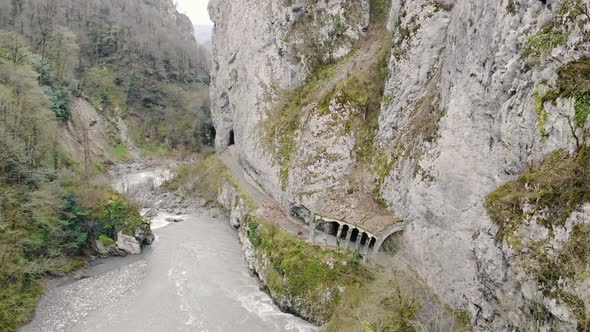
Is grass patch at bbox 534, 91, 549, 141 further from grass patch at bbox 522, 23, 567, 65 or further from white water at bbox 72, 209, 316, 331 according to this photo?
white water at bbox 72, 209, 316, 331

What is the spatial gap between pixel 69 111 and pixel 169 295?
37.5 m

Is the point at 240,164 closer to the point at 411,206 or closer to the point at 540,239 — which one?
the point at 411,206

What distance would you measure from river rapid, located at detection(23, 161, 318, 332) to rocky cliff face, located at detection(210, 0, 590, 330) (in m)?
8.12

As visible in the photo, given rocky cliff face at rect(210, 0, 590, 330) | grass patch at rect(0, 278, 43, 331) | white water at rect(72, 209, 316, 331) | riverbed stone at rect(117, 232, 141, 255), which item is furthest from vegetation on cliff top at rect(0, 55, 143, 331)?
rocky cliff face at rect(210, 0, 590, 330)

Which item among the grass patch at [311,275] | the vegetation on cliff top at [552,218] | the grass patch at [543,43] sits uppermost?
the grass patch at [543,43]

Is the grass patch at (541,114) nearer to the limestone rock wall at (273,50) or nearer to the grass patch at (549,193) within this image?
the grass patch at (549,193)

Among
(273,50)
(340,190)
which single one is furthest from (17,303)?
(273,50)

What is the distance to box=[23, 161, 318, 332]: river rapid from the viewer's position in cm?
2553

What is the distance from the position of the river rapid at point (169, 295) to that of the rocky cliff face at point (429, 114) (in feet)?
26.7

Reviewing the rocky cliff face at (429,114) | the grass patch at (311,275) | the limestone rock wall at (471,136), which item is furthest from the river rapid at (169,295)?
the limestone rock wall at (471,136)

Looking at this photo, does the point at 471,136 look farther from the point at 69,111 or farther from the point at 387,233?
the point at 69,111

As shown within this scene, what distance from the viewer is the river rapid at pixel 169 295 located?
1005 inches

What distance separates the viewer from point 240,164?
51000 millimetres

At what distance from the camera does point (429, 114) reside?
2803cm
